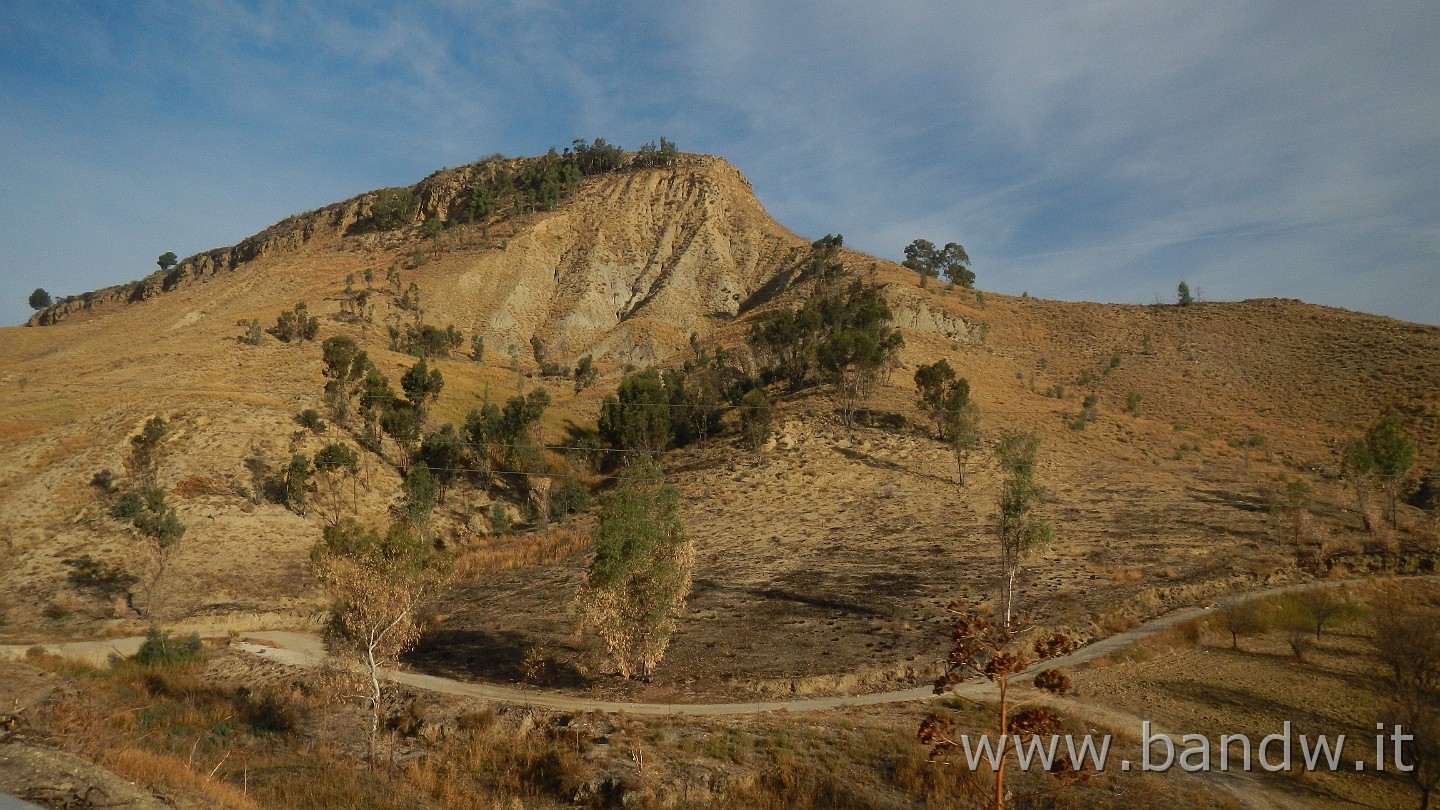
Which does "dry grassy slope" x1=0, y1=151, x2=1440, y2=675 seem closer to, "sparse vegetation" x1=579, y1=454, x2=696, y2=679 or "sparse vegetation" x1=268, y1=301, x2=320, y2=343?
"sparse vegetation" x1=579, y1=454, x2=696, y2=679

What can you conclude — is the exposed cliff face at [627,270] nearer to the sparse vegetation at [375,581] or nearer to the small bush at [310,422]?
the small bush at [310,422]

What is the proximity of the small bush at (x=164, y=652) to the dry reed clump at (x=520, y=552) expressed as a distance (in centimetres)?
1319

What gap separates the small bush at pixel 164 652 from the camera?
2578cm

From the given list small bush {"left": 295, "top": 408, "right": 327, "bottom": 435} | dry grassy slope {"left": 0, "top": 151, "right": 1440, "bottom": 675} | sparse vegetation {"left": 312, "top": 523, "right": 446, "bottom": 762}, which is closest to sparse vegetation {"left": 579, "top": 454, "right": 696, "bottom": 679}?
dry grassy slope {"left": 0, "top": 151, "right": 1440, "bottom": 675}

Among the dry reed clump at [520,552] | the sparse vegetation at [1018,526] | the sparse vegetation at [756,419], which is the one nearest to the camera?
the sparse vegetation at [1018,526]

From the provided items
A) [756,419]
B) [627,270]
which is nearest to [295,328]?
[756,419]

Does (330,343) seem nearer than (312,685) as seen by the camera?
No

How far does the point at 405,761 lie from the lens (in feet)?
61.6

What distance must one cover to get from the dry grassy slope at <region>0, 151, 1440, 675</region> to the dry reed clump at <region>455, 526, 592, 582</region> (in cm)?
474

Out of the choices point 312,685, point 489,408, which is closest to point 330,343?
point 489,408

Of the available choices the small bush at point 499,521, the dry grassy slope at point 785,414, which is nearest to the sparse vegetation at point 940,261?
the dry grassy slope at point 785,414

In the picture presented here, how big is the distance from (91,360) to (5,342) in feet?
72.3

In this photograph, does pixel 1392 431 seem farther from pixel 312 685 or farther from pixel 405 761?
pixel 312 685

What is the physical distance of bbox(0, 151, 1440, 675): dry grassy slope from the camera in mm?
34875
